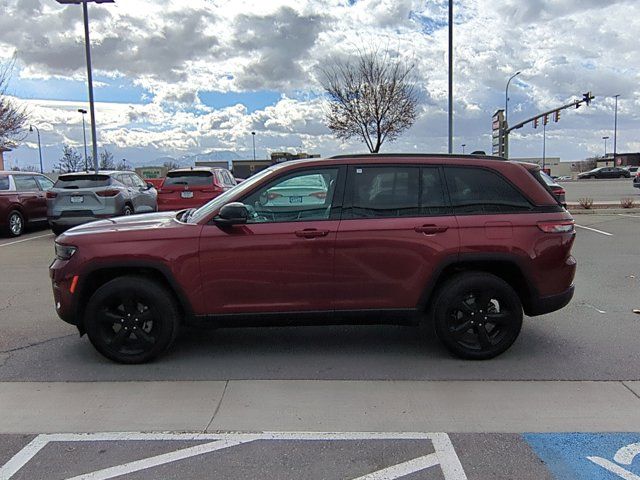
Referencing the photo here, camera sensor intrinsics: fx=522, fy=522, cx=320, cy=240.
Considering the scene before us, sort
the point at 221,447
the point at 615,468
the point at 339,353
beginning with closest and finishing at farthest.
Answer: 1. the point at 615,468
2. the point at 221,447
3. the point at 339,353

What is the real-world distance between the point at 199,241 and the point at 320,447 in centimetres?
198

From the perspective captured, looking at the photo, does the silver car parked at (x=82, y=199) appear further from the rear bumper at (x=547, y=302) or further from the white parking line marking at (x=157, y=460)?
the rear bumper at (x=547, y=302)

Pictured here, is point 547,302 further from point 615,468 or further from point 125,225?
point 125,225

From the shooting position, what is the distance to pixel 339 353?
4.78 meters

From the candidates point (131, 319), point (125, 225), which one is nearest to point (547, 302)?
point (131, 319)

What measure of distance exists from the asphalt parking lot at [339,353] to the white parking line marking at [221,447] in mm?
888

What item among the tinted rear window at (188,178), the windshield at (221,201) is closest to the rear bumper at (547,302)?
the windshield at (221,201)

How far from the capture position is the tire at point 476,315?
14.6 ft

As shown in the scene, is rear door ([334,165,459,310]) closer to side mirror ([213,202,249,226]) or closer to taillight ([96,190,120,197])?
side mirror ([213,202,249,226])

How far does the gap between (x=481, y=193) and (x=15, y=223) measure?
40.3 ft

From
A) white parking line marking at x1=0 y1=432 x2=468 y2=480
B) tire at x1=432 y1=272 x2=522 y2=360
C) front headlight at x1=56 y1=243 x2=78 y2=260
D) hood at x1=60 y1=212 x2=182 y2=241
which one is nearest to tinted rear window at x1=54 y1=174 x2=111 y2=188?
hood at x1=60 y1=212 x2=182 y2=241

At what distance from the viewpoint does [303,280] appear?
14.5 ft

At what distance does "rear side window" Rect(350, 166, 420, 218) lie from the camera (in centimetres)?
448

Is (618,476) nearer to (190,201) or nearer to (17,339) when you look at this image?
(17,339)
